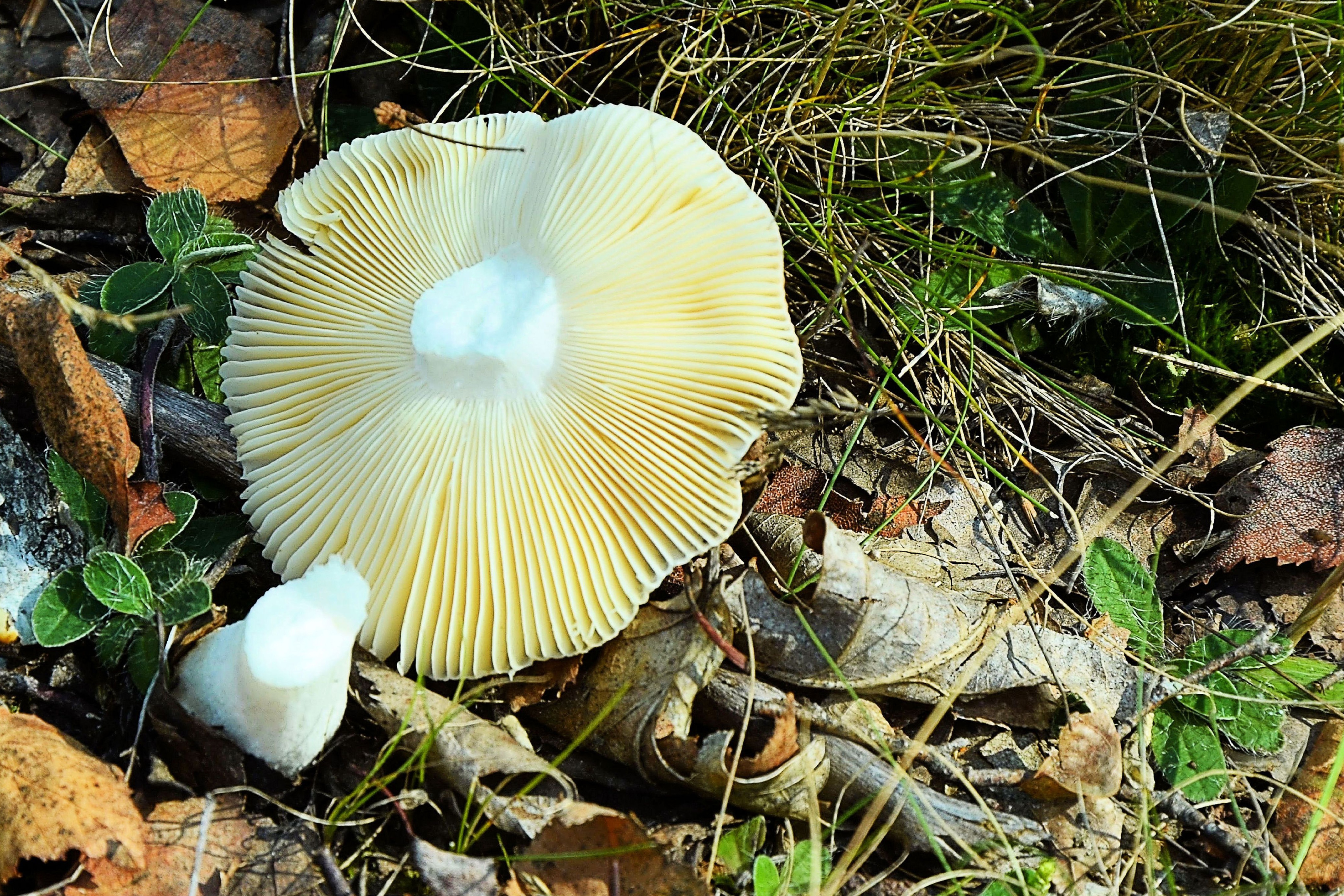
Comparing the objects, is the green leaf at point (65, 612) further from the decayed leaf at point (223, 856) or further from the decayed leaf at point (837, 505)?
the decayed leaf at point (837, 505)

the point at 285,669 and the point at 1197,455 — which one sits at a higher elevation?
the point at 285,669

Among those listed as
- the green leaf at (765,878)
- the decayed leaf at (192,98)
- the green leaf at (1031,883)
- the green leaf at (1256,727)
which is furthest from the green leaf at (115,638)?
the green leaf at (1256,727)

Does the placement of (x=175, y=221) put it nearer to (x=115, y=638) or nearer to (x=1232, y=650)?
(x=115, y=638)

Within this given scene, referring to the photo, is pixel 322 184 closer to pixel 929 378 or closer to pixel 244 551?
pixel 244 551

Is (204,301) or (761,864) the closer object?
(761,864)

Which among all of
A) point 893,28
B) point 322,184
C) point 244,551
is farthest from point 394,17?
point 244,551

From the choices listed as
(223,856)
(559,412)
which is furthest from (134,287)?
(223,856)
